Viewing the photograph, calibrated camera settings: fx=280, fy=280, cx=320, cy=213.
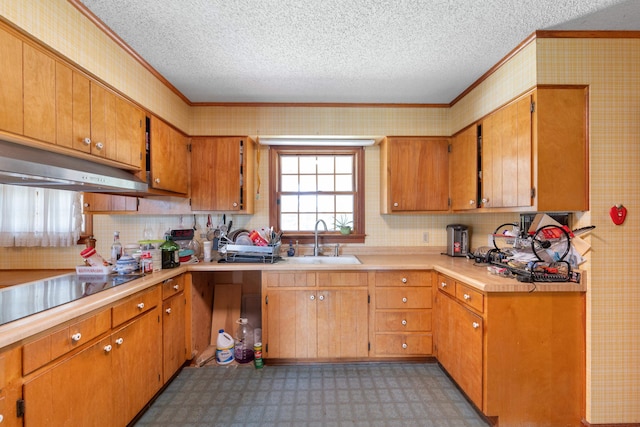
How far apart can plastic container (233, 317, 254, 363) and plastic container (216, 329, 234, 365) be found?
50mm

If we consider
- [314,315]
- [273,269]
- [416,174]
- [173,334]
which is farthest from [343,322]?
[416,174]

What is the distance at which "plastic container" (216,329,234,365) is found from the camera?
2520 millimetres

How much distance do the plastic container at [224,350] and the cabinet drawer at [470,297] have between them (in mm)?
2017

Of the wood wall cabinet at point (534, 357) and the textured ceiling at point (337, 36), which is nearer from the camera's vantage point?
the textured ceiling at point (337, 36)

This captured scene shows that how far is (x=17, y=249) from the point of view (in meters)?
2.57

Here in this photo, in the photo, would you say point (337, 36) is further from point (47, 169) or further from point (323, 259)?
point (323, 259)

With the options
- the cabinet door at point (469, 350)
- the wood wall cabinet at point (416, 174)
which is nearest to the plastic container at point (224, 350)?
the cabinet door at point (469, 350)

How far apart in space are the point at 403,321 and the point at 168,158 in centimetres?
252

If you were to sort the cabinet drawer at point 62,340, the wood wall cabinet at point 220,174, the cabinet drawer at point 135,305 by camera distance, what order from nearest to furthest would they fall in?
the cabinet drawer at point 62,340, the cabinet drawer at point 135,305, the wood wall cabinet at point 220,174

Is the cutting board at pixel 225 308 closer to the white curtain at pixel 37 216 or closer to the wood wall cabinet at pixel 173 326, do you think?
the wood wall cabinet at pixel 173 326

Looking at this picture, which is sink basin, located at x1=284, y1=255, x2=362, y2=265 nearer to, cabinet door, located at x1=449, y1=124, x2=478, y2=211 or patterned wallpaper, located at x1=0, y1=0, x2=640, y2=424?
cabinet door, located at x1=449, y1=124, x2=478, y2=211

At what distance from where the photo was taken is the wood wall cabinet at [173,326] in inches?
82.9

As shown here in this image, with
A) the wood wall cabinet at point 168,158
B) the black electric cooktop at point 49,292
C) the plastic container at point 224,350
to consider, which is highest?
the wood wall cabinet at point 168,158

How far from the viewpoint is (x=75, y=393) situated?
132cm
